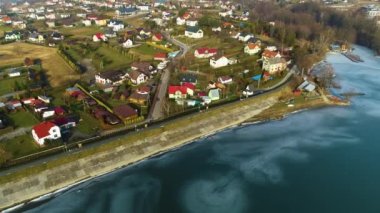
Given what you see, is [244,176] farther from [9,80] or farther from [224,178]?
[9,80]

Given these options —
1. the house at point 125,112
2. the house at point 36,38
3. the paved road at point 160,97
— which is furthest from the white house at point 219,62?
the house at point 36,38

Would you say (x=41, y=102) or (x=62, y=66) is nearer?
(x=41, y=102)

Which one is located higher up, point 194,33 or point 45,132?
point 194,33

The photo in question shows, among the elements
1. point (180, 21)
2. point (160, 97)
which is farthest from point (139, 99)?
point (180, 21)

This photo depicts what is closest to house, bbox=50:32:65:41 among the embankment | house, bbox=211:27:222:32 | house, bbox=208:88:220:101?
house, bbox=211:27:222:32

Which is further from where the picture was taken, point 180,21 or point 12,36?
point 180,21

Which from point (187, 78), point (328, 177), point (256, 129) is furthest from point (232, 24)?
point (328, 177)

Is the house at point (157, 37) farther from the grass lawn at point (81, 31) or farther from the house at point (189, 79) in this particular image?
the house at point (189, 79)

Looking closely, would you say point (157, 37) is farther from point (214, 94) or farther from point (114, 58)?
point (214, 94)
